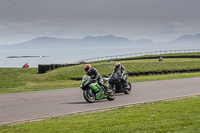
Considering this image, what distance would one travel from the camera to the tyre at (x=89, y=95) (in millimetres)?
13773

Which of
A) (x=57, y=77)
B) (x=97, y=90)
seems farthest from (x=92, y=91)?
(x=57, y=77)

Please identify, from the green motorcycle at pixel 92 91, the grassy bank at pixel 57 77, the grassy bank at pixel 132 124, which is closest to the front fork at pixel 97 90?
the green motorcycle at pixel 92 91

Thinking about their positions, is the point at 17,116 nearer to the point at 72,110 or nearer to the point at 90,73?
the point at 72,110

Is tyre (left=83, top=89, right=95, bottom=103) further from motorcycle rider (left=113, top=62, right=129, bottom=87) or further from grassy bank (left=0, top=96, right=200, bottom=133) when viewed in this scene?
grassy bank (left=0, top=96, right=200, bottom=133)

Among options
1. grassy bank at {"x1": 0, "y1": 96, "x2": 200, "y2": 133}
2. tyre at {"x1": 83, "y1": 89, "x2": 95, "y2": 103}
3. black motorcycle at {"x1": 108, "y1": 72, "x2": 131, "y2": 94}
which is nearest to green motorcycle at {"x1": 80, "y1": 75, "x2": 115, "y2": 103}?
tyre at {"x1": 83, "y1": 89, "x2": 95, "y2": 103}

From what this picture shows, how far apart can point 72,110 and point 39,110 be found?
4.24 ft

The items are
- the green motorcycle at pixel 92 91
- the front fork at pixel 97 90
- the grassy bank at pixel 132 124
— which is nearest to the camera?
the grassy bank at pixel 132 124

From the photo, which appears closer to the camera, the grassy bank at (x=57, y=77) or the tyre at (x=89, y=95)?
the tyre at (x=89, y=95)

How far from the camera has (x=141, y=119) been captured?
28.9ft

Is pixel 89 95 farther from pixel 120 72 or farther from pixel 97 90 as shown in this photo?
pixel 120 72

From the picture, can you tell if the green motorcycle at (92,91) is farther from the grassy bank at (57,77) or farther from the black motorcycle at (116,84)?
the grassy bank at (57,77)

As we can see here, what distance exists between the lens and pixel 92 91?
46.4 feet

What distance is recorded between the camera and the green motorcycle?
44.8ft

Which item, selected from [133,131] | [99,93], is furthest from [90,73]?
[133,131]
